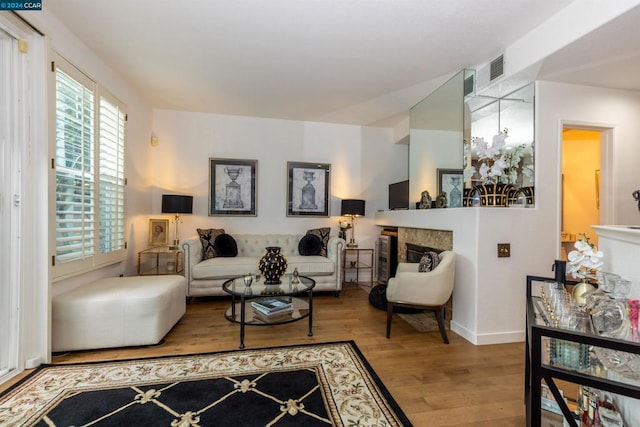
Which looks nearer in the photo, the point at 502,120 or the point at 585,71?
the point at 585,71

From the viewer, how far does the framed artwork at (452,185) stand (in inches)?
133

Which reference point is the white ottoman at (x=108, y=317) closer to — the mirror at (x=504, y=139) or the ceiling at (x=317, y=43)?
the ceiling at (x=317, y=43)

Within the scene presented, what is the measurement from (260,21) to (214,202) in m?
2.88

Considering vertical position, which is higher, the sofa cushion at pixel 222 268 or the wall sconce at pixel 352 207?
the wall sconce at pixel 352 207

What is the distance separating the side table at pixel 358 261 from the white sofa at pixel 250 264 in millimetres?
780

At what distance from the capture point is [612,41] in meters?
2.07

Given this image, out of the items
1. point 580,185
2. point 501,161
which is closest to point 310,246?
point 501,161

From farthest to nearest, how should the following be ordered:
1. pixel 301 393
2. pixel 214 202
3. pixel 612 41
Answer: pixel 214 202
pixel 612 41
pixel 301 393

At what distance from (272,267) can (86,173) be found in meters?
1.99

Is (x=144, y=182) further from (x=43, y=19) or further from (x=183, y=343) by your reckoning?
(x=183, y=343)

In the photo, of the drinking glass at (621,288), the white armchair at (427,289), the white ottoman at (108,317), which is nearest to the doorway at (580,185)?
the white armchair at (427,289)

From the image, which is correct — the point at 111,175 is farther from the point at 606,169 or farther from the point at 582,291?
the point at 606,169

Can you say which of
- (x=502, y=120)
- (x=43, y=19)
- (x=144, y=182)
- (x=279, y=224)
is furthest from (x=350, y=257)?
(x=43, y=19)

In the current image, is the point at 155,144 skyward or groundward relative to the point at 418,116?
groundward
